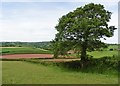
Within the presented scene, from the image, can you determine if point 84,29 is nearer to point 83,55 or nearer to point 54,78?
point 83,55

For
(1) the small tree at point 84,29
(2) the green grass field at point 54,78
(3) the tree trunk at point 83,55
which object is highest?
(1) the small tree at point 84,29

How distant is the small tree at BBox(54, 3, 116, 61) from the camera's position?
30812mm

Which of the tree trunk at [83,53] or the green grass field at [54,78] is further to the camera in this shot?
the tree trunk at [83,53]

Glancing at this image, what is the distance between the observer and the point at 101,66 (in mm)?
30391

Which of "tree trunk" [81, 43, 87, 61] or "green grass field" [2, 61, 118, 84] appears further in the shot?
"tree trunk" [81, 43, 87, 61]

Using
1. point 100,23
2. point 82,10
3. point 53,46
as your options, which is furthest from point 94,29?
point 53,46

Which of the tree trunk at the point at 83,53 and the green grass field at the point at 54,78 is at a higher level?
the tree trunk at the point at 83,53

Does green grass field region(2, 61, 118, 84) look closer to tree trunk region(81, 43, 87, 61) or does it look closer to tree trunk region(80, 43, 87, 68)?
tree trunk region(80, 43, 87, 68)

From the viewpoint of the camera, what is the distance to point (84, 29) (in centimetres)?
3058

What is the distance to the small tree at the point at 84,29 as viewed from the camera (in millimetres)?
30812

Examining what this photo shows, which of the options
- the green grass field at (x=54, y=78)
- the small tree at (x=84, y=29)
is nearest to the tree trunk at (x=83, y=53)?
the small tree at (x=84, y=29)

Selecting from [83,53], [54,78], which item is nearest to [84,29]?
[83,53]

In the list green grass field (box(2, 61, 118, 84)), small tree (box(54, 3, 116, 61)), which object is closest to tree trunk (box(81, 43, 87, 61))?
small tree (box(54, 3, 116, 61))

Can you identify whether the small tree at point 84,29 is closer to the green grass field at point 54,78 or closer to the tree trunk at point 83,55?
the tree trunk at point 83,55
